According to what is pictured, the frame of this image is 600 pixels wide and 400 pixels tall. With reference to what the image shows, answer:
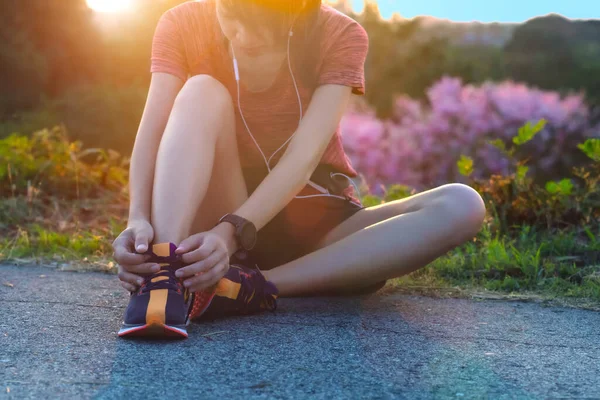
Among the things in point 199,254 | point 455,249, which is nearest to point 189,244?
Result: point 199,254

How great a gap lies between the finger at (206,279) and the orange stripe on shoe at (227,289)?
0.07 meters

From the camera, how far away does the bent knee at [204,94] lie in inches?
64.5

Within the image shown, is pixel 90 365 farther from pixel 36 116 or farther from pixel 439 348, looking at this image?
pixel 36 116

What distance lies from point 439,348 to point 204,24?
108 cm

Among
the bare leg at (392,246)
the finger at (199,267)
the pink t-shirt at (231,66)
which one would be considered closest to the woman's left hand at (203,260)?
the finger at (199,267)

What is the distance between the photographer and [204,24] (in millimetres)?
1856

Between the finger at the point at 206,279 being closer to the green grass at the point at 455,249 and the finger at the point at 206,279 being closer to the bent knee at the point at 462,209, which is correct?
the bent knee at the point at 462,209

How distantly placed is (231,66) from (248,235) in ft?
1.82

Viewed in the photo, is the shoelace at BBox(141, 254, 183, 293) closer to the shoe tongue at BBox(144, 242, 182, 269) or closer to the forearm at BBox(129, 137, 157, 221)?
the shoe tongue at BBox(144, 242, 182, 269)

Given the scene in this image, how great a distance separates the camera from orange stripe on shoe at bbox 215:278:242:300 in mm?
1519

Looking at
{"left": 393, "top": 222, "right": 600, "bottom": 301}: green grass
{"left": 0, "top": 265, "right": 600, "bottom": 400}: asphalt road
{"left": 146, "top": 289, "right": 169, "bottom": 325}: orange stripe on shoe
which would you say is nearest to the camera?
{"left": 0, "top": 265, "right": 600, "bottom": 400}: asphalt road

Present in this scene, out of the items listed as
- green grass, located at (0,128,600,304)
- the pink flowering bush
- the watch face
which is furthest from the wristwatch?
the pink flowering bush

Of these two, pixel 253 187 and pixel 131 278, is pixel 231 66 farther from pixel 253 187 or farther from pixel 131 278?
pixel 131 278

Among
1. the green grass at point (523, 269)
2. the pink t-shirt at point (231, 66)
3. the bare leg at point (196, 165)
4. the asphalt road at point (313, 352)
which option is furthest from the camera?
the green grass at point (523, 269)
